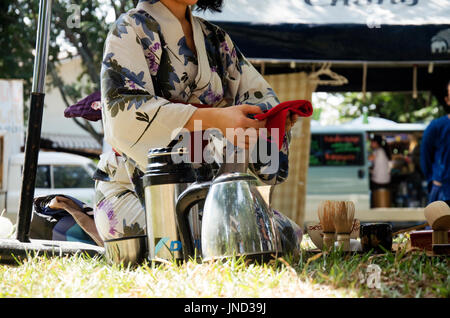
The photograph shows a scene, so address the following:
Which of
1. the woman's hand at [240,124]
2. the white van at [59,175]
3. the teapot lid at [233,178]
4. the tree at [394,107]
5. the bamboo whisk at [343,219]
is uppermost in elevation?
the tree at [394,107]

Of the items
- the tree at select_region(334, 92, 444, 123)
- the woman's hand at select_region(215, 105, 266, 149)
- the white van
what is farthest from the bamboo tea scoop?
the tree at select_region(334, 92, 444, 123)

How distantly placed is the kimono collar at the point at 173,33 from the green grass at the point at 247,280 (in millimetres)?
761

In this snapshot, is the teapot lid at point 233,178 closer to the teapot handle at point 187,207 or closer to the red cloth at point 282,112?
the teapot handle at point 187,207

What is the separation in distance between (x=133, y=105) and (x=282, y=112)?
46 cm

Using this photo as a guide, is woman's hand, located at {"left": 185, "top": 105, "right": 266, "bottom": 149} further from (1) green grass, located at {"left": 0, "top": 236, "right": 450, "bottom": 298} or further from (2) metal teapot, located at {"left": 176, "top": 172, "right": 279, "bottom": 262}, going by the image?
(1) green grass, located at {"left": 0, "top": 236, "right": 450, "bottom": 298}

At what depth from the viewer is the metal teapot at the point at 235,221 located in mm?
1616

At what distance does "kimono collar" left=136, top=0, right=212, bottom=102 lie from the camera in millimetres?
2229

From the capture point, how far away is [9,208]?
34.7 ft

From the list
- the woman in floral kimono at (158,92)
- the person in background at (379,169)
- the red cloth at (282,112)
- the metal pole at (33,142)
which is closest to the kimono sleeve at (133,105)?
the woman in floral kimono at (158,92)

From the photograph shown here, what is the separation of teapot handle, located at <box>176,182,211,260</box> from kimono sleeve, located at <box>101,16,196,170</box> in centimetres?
26

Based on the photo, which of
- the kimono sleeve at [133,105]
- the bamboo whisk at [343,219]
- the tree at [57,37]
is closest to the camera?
the kimono sleeve at [133,105]

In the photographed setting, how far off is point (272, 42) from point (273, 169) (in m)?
1.97

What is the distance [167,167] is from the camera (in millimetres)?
1785

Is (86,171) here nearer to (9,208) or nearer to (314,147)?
(9,208)
